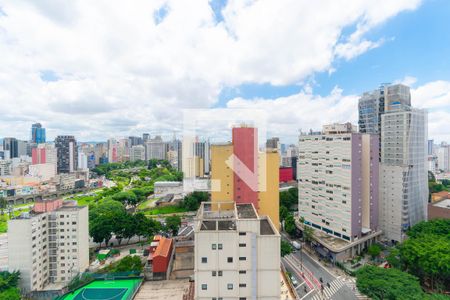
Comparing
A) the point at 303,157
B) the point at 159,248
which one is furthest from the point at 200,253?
the point at 303,157

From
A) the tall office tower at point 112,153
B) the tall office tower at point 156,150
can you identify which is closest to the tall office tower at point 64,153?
the tall office tower at point 112,153

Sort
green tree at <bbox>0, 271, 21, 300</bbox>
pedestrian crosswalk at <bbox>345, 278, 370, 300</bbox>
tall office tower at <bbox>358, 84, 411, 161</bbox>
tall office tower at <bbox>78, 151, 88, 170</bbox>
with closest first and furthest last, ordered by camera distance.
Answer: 1. green tree at <bbox>0, 271, 21, 300</bbox>
2. pedestrian crosswalk at <bbox>345, 278, 370, 300</bbox>
3. tall office tower at <bbox>358, 84, 411, 161</bbox>
4. tall office tower at <bbox>78, 151, 88, 170</bbox>

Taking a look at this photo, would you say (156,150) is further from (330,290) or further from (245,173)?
(330,290)

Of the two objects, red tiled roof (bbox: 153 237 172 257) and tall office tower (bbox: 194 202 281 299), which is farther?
red tiled roof (bbox: 153 237 172 257)

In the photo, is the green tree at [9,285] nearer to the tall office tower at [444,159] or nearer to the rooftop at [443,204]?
the rooftop at [443,204]

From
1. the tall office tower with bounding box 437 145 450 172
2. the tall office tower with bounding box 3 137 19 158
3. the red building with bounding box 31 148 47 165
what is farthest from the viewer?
the tall office tower with bounding box 3 137 19 158

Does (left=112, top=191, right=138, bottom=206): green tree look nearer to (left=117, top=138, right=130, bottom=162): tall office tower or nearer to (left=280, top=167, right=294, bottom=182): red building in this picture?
(left=280, top=167, right=294, bottom=182): red building

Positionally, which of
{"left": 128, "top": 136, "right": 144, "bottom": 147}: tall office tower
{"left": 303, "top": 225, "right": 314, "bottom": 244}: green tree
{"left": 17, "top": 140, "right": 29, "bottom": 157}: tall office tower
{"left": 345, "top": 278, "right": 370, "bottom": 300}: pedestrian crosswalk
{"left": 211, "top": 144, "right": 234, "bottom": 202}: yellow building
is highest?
{"left": 128, "top": 136, "right": 144, "bottom": 147}: tall office tower

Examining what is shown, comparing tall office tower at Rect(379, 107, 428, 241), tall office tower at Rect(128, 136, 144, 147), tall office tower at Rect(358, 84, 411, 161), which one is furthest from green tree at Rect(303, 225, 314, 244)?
tall office tower at Rect(128, 136, 144, 147)

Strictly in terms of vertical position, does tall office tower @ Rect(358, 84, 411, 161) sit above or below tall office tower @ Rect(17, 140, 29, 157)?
above
